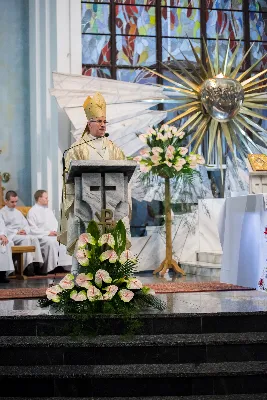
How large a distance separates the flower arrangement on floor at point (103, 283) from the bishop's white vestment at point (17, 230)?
5.44m

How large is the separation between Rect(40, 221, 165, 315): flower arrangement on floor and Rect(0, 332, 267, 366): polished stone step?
0.35m

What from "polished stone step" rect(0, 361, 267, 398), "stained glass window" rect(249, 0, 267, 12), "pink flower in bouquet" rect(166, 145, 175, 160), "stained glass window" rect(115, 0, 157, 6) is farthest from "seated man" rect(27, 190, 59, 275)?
"polished stone step" rect(0, 361, 267, 398)

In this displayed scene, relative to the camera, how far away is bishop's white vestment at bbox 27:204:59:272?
11188 millimetres

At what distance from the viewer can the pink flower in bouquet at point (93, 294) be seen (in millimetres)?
5355

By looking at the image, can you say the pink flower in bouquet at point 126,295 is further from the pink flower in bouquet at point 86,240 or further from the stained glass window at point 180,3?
the stained glass window at point 180,3

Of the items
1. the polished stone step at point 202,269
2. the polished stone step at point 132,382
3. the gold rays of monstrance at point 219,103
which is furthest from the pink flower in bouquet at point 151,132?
the polished stone step at point 132,382

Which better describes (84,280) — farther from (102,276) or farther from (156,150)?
(156,150)

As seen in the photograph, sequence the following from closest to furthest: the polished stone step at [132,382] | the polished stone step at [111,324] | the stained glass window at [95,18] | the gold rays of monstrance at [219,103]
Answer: the polished stone step at [132,382]
the polished stone step at [111,324]
the gold rays of monstrance at [219,103]
the stained glass window at [95,18]

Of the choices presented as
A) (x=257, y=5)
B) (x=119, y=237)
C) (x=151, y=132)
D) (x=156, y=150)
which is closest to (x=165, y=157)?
(x=156, y=150)

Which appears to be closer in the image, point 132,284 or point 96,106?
point 132,284

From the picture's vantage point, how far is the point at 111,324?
17.3 feet

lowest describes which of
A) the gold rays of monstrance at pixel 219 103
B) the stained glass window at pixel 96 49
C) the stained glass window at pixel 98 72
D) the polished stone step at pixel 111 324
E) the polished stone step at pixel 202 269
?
the polished stone step at pixel 202 269

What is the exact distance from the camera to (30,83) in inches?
480

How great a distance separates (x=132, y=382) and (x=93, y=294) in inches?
31.8
